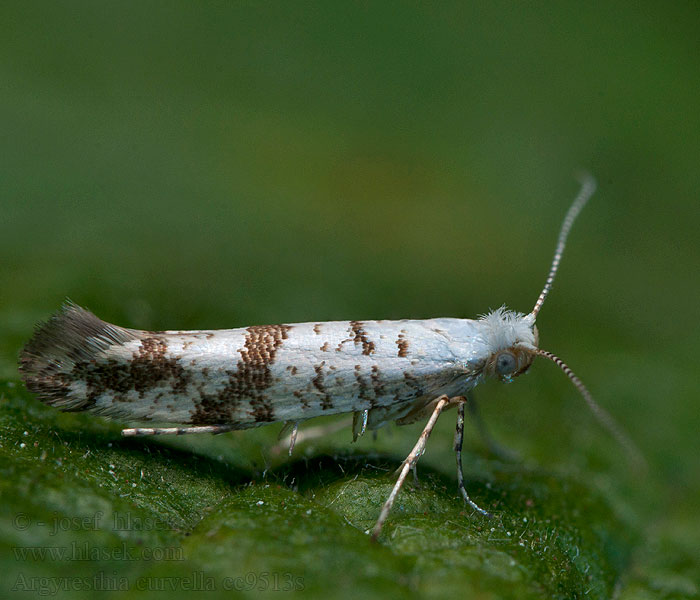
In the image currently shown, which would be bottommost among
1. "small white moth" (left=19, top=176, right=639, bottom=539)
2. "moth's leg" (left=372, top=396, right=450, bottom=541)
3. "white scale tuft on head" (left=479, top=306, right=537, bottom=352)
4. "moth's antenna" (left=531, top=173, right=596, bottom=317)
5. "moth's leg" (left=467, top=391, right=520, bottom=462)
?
"moth's leg" (left=467, top=391, right=520, bottom=462)

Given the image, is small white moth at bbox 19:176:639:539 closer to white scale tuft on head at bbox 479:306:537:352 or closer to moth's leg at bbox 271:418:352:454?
white scale tuft on head at bbox 479:306:537:352

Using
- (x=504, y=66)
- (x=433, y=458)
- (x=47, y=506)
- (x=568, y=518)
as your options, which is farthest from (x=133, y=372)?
(x=504, y=66)

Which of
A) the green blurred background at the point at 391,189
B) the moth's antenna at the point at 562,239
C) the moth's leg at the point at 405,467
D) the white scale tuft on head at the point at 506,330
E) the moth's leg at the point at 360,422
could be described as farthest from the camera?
the green blurred background at the point at 391,189

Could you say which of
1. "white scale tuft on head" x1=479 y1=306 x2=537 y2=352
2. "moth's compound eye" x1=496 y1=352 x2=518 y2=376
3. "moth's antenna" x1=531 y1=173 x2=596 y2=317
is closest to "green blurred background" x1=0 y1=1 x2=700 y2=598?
"moth's compound eye" x1=496 y1=352 x2=518 y2=376

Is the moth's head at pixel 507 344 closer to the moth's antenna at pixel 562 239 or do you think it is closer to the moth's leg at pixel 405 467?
the moth's antenna at pixel 562 239

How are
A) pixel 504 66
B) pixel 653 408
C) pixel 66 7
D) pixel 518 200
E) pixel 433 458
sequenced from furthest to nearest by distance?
pixel 504 66 → pixel 518 200 → pixel 66 7 → pixel 653 408 → pixel 433 458

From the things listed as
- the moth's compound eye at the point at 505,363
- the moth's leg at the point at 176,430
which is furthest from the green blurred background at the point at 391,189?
the moth's compound eye at the point at 505,363

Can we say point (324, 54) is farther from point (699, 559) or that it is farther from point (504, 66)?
point (699, 559)
